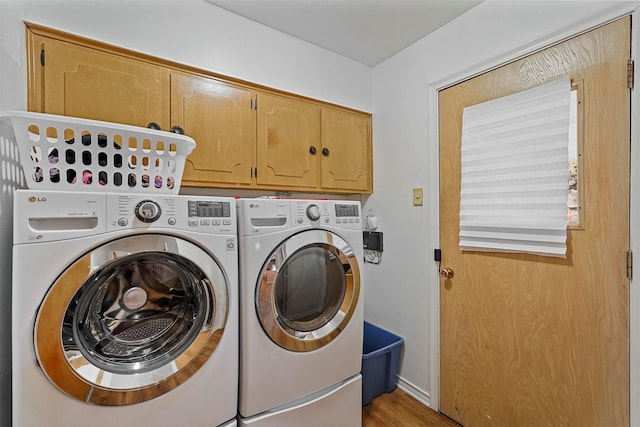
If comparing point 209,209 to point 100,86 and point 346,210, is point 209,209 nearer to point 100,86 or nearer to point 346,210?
point 346,210

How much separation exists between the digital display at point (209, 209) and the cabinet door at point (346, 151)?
969 mm

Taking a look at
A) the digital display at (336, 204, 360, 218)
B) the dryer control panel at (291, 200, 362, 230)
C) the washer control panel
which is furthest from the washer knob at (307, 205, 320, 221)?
the washer control panel

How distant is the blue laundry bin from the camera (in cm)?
175

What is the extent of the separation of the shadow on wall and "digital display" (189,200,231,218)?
1.73 feet

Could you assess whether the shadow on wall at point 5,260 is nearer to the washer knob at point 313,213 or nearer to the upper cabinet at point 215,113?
the upper cabinet at point 215,113

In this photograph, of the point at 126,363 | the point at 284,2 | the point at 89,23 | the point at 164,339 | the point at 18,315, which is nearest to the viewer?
the point at 18,315

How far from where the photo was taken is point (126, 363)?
97 cm

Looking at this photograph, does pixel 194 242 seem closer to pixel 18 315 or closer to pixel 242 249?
pixel 242 249

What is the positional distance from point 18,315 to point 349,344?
122 centimetres

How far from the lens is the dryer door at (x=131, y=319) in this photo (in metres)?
0.83

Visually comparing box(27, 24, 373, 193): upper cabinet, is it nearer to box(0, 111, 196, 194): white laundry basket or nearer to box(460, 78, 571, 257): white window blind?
box(0, 111, 196, 194): white laundry basket

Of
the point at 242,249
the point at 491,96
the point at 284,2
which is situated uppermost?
the point at 284,2

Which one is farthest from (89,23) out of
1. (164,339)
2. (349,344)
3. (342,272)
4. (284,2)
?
(349,344)

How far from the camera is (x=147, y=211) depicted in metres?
0.93
